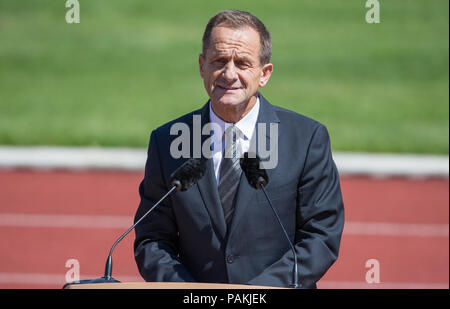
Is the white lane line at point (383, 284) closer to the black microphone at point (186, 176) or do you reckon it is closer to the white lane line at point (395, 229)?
the white lane line at point (395, 229)

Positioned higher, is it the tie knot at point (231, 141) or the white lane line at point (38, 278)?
the tie knot at point (231, 141)

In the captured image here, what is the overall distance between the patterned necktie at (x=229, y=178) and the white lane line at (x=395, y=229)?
601 cm

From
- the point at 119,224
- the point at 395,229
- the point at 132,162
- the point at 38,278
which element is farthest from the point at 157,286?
the point at 132,162

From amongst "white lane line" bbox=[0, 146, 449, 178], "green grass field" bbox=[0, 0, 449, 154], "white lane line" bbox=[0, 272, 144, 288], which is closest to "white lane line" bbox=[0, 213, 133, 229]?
"white lane line" bbox=[0, 272, 144, 288]

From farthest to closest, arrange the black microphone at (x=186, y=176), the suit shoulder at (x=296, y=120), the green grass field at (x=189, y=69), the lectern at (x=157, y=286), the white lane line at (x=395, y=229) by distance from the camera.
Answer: the green grass field at (x=189, y=69), the white lane line at (x=395, y=229), the suit shoulder at (x=296, y=120), the black microphone at (x=186, y=176), the lectern at (x=157, y=286)

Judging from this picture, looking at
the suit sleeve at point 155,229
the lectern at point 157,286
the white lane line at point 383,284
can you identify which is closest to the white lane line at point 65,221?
the white lane line at point 383,284

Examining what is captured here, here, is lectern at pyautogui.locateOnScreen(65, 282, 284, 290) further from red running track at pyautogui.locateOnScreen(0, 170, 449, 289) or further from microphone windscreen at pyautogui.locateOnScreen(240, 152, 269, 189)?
red running track at pyautogui.locateOnScreen(0, 170, 449, 289)

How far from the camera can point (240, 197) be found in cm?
282

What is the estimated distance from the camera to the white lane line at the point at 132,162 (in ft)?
35.4

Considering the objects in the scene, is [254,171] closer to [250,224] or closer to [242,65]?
[250,224]

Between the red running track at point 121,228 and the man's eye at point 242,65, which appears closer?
the man's eye at point 242,65

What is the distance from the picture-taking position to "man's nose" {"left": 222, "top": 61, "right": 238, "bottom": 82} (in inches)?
108

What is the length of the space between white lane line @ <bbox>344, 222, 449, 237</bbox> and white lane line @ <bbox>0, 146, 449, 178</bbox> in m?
1.93
